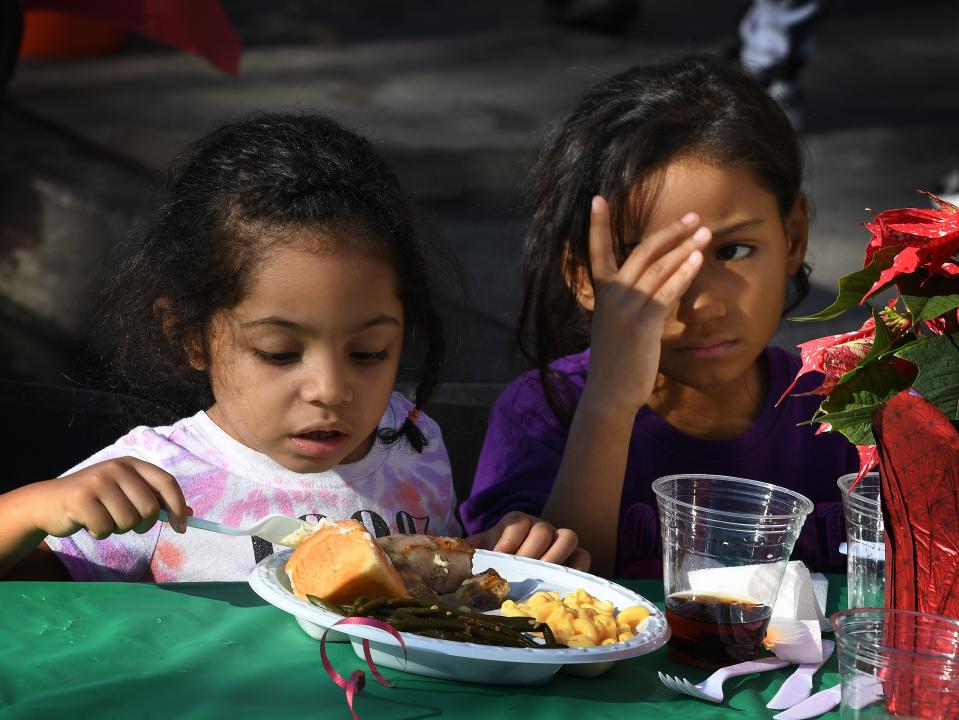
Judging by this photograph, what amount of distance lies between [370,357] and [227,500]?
383 mm

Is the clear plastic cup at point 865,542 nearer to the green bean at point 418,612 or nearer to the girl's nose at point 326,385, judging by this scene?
the green bean at point 418,612

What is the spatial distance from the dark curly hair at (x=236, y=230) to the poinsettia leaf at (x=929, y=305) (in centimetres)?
87

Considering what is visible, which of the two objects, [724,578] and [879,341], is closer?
[879,341]

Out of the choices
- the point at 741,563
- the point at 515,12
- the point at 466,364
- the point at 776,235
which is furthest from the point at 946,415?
the point at 515,12

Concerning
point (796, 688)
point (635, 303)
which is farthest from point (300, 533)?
point (635, 303)

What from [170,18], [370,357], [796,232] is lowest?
[370,357]

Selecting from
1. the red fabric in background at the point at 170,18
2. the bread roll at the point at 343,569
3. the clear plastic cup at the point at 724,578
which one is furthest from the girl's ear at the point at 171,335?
the red fabric in background at the point at 170,18

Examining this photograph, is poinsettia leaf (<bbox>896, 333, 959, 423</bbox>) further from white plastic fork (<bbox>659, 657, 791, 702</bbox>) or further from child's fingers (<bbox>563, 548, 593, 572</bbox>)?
child's fingers (<bbox>563, 548, 593, 572</bbox>)

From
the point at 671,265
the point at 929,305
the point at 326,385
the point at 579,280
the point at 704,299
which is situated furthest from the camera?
the point at 579,280

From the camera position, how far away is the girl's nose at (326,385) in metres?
1.79

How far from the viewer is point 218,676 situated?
53.9 inches

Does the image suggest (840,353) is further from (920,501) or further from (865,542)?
(865,542)

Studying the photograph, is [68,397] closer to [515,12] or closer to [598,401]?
[598,401]

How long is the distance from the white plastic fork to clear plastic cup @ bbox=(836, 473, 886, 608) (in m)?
0.21
